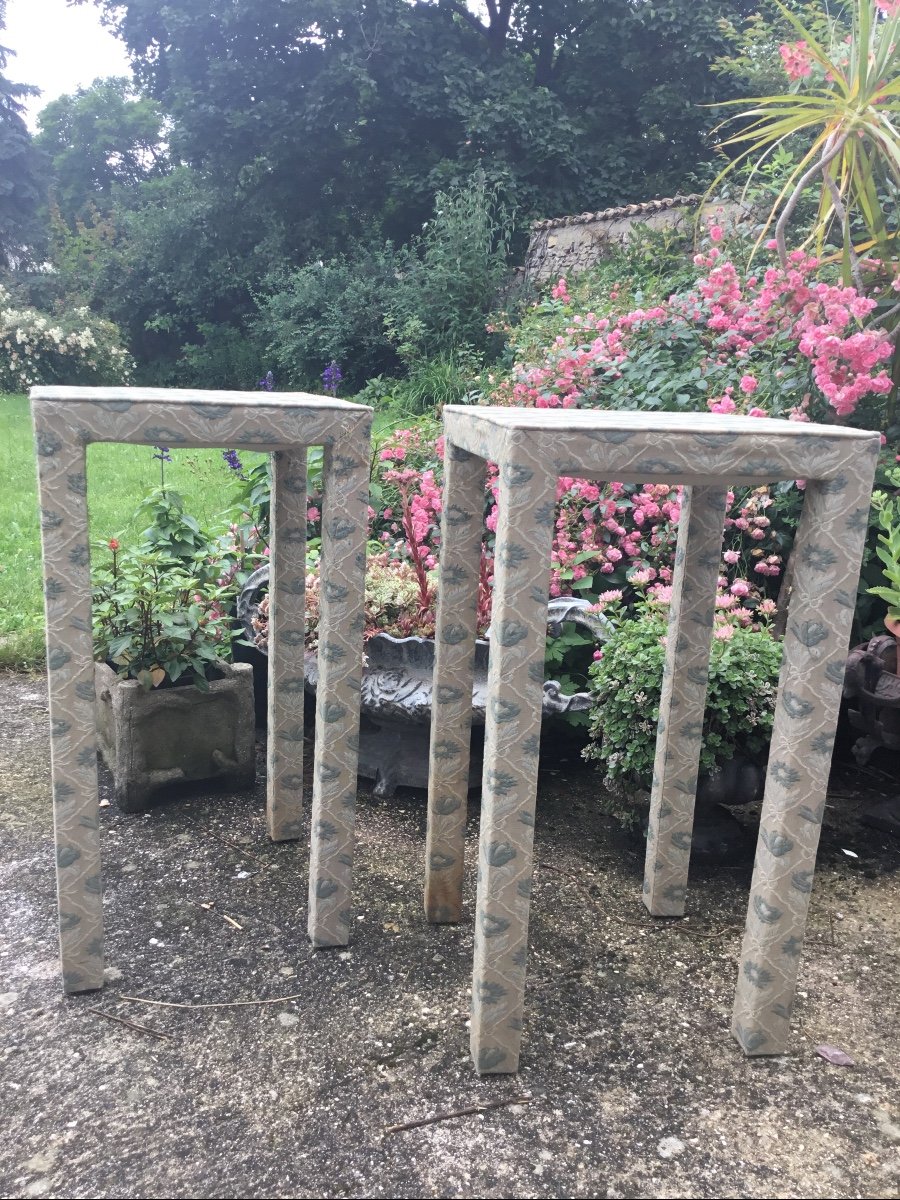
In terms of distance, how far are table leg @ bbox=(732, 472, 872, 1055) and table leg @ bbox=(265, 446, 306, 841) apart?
118 centimetres

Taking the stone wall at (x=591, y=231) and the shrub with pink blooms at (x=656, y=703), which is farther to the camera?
the stone wall at (x=591, y=231)

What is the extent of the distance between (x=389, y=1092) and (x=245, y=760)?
1.26 meters

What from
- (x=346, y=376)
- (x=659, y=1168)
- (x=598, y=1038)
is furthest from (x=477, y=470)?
(x=346, y=376)

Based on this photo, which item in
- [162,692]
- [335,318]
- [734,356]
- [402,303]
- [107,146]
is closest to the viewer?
[162,692]

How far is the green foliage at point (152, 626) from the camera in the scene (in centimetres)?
250

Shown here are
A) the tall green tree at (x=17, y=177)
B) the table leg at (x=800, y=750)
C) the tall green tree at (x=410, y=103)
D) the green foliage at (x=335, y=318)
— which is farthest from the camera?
the tall green tree at (x=17, y=177)

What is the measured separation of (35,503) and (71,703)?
4.85m

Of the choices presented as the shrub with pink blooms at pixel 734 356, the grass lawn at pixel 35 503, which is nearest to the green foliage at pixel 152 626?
the grass lawn at pixel 35 503

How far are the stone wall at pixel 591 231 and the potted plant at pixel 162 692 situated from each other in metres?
6.53

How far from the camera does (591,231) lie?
9.54 metres

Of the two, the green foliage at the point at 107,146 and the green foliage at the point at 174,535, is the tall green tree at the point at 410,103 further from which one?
the green foliage at the point at 174,535

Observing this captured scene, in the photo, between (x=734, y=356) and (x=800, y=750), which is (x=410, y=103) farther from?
(x=800, y=750)

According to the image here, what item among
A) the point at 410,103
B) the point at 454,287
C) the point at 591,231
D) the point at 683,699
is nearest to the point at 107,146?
the point at 410,103

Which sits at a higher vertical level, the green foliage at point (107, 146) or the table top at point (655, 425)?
the green foliage at point (107, 146)
